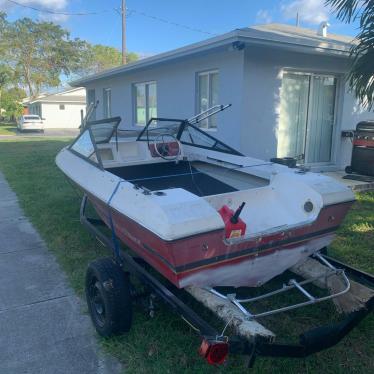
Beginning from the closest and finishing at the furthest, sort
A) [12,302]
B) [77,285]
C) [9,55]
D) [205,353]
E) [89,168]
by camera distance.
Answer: [205,353] < [12,302] < [77,285] < [89,168] < [9,55]

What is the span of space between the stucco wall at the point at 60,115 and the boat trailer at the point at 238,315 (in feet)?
125

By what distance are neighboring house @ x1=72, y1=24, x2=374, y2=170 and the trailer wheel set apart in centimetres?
492

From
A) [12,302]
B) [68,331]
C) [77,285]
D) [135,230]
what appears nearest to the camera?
[135,230]

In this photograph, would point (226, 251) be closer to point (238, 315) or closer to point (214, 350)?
point (238, 315)

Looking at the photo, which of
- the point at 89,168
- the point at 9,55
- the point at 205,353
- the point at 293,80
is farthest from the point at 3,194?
the point at 9,55

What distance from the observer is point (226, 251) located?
8.97 feet

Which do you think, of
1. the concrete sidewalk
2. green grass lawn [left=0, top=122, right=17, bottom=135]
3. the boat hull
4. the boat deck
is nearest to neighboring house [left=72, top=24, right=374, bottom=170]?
the boat deck

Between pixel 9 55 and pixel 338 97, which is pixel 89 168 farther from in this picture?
pixel 9 55

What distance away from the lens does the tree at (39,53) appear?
49531 mm

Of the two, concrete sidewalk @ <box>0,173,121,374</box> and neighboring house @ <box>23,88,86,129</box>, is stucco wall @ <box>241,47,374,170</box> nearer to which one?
concrete sidewalk @ <box>0,173,121,374</box>

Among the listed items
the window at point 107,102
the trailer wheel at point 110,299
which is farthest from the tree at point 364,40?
the window at point 107,102

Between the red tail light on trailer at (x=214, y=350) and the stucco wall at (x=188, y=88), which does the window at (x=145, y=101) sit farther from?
the red tail light on trailer at (x=214, y=350)

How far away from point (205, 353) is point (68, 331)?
1498mm

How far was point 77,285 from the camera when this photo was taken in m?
3.89
